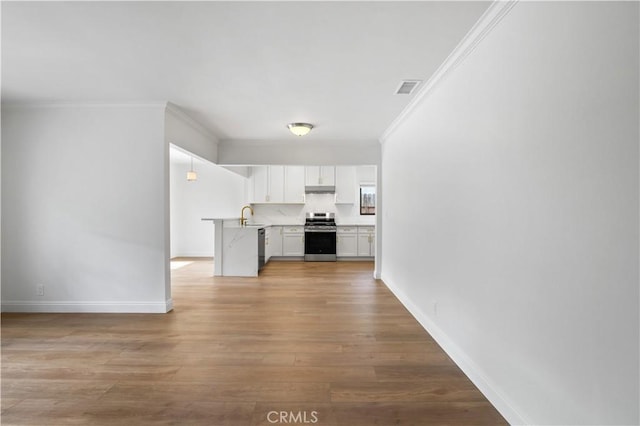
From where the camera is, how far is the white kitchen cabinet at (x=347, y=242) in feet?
26.2

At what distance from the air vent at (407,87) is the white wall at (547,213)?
0.40 meters

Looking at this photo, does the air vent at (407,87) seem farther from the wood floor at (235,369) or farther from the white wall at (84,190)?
the white wall at (84,190)

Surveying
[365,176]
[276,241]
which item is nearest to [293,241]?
[276,241]

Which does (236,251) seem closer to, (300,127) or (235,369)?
(300,127)

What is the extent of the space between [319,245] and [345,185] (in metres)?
1.70

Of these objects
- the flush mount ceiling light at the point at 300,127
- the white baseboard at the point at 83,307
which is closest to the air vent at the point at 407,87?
the flush mount ceiling light at the point at 300,127

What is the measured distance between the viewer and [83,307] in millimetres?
3822

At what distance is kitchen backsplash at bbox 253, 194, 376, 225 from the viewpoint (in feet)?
27.8

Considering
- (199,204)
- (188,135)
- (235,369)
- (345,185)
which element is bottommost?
(235,369)

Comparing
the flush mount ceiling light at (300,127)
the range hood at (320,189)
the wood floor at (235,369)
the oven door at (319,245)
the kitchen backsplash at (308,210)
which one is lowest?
the wood floor at (235,369)

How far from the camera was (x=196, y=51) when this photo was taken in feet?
8.20

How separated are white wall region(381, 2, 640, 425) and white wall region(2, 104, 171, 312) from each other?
10.8ft

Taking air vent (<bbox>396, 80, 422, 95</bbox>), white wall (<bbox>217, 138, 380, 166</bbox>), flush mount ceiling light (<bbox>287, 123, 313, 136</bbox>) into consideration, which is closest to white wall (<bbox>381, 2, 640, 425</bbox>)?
air vent (<bbox>396, 80, 422, 95</bbox>)

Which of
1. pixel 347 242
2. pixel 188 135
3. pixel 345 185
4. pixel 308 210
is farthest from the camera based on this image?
pixel 308 210
